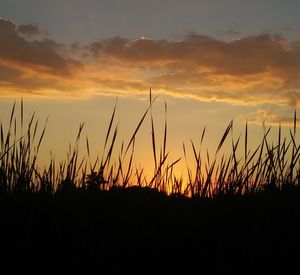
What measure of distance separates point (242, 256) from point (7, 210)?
1.58 metres

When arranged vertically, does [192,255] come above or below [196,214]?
below

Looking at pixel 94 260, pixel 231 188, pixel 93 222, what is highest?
pixel 231 188

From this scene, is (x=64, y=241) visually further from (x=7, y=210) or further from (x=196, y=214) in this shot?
(x=196, y=214)

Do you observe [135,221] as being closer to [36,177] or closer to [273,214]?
[273,214]

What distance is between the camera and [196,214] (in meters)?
3.13

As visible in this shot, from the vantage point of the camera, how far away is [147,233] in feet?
9.21

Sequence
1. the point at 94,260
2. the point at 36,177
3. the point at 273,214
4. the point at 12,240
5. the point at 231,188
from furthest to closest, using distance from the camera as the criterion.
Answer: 1. the point at 36,177
2. the point at 231,188
3. the point at 273,214
4. the point at 12,240
5. the point at 94,260

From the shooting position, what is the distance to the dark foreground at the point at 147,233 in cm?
262

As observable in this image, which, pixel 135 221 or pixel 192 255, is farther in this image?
pixel 135 221

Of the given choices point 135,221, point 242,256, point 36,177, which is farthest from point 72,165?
point 242,256

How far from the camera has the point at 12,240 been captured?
274 centimetres

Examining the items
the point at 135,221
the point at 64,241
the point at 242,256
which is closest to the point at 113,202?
the point at 135,221

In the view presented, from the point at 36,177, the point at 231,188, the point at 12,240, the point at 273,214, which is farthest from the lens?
the point at 36,177

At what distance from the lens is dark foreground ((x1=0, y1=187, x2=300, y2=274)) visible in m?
2.62
